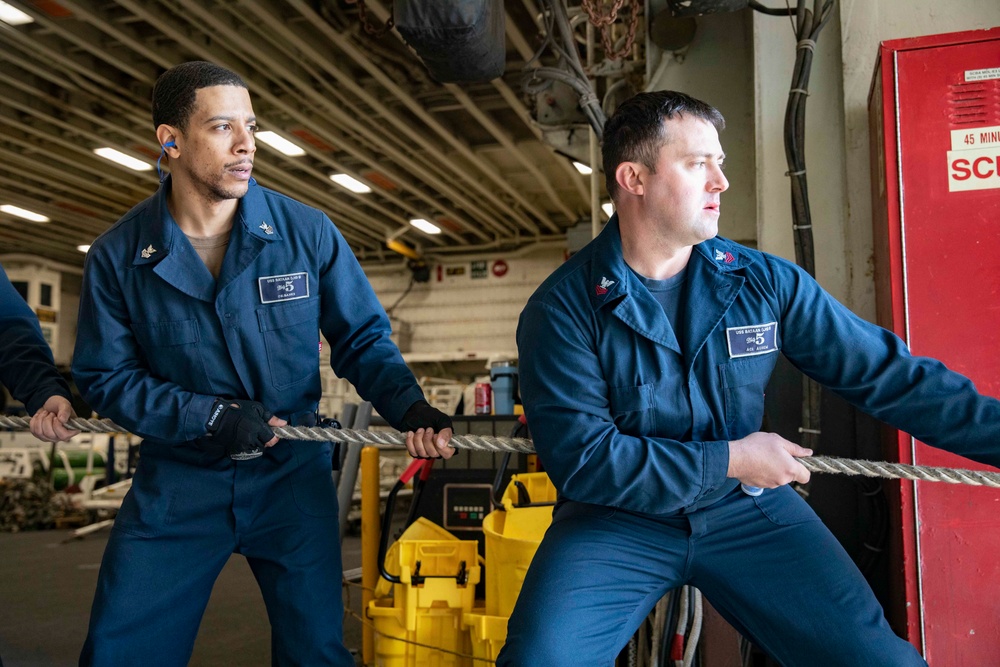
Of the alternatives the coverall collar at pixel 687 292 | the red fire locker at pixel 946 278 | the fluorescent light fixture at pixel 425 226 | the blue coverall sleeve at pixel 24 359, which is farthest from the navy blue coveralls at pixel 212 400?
the fluorescent light fixture at pixel 425 226

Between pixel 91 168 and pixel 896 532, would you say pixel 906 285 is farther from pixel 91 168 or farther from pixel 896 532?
pixel 91 168

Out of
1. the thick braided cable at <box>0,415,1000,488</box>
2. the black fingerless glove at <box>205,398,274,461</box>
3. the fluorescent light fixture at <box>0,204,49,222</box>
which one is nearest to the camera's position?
the thick braided cable at <box>0,415,1000,488</box>

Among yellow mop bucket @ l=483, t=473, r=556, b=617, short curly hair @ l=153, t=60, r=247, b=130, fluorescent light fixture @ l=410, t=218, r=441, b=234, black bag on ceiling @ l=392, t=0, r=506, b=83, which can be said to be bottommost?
yellow mop bucket @ l=483, t=473, r=556, b=617

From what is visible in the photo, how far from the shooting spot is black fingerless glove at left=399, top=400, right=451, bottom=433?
2.44m

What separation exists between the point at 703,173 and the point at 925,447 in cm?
132

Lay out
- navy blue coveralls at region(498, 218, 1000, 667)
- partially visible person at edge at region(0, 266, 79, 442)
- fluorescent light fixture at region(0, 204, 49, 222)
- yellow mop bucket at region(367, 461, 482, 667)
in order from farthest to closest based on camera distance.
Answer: fluorescent light fixture at region(0, 204, 49, 222)
yellow mop bucket at region(367, 461, 482, 667)
partially visible person at edge at region(0, 266, 79, 442)
navy blue coveralls at region(498, 218, 1000, 667)

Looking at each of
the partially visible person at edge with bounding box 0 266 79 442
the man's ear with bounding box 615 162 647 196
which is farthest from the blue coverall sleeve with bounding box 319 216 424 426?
the partially visible person at edge with bounding box 0 266 79 442

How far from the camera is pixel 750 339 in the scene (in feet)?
7.63

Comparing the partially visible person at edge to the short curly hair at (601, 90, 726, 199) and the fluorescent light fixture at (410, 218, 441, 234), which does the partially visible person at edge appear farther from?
the fluorescent light fixture at (410, 218, 441, 234)

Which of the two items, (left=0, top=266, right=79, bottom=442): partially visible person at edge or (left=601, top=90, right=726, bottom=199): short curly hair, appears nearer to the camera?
(left=601, top=90, right=726, bottom=199): short curly hair

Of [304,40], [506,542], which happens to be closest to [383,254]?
[304,40]

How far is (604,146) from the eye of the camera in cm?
252

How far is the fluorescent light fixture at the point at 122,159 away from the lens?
35.5 ft

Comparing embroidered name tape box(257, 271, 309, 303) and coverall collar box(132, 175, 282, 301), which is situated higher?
coverall collar box(132, 175, 282, 301)
